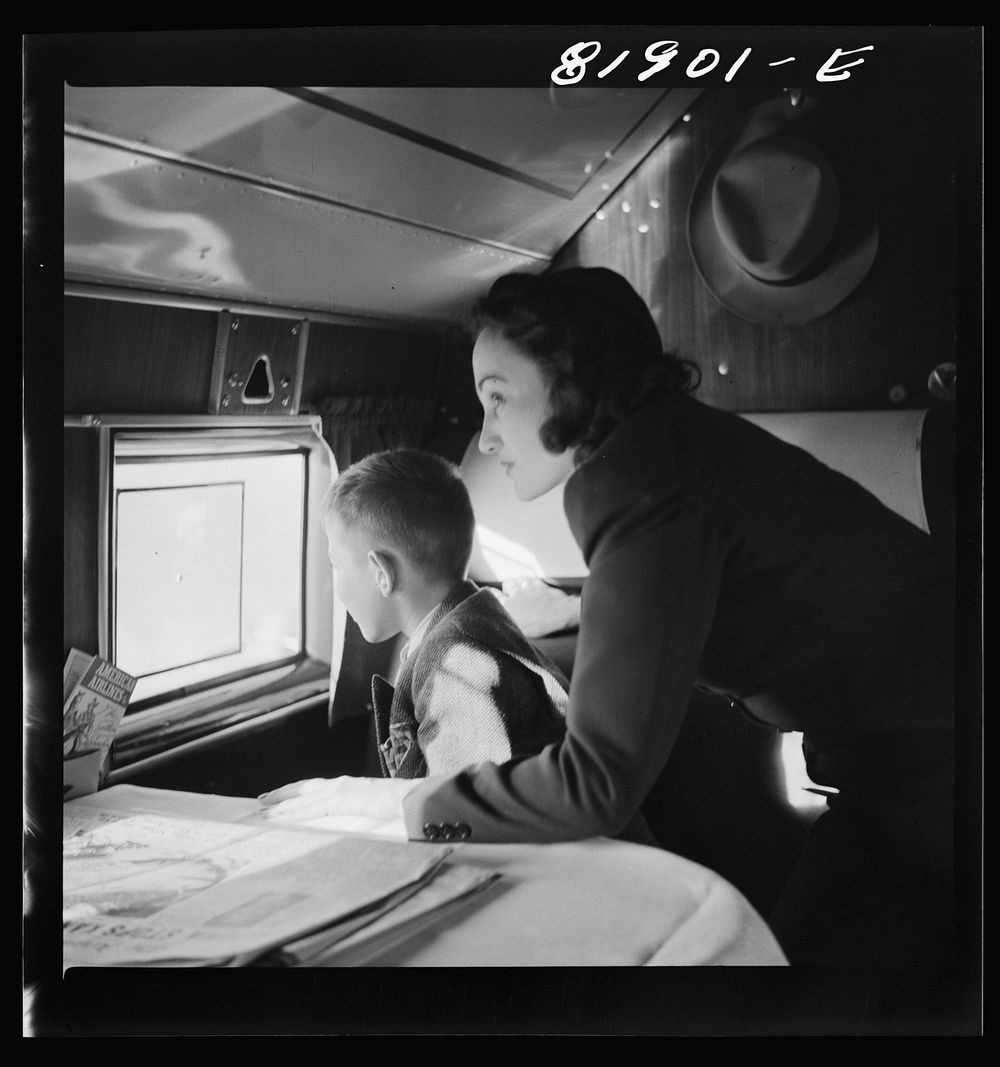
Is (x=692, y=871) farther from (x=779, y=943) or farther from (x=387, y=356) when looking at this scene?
(x=387, y=356)

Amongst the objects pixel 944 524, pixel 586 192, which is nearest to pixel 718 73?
pixel 586 192

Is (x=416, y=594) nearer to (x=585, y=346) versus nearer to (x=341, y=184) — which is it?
(x=585, y=346)

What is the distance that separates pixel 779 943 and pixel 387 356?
4.28 feet

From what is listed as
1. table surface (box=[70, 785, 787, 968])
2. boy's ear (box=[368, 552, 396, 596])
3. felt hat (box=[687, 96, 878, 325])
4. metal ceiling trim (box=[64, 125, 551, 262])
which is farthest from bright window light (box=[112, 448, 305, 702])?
felt hat (box=[687, 96, 878, 325])

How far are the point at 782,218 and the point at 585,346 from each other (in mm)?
435

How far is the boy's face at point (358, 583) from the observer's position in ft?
6.56

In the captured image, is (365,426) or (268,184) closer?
(268,184)

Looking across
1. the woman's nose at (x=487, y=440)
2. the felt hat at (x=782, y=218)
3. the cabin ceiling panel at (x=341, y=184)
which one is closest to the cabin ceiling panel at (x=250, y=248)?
the cabin ceiling panel at (x=341, y=184)

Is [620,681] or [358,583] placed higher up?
[358,583]

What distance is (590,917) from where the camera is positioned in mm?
1862

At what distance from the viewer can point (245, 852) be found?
6.39 feet

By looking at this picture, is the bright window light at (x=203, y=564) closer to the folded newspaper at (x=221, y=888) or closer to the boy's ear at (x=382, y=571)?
the boy's ear at (x=382, y=571)

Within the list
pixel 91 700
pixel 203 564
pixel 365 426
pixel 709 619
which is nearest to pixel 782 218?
pixel 709 619

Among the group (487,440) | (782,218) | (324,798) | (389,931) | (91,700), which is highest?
(782,218)
